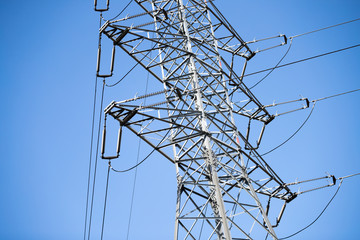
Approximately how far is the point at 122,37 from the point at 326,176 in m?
8.64

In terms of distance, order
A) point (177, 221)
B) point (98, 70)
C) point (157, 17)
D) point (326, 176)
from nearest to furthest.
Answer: point (177, 221)
point (98, 70)
point (326, 176)
point (157, 17)

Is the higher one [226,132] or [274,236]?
[226,132]

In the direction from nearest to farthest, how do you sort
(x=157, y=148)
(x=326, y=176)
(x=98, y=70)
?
(x=157, y=148), (x=98, y=70), (x=326, y=176)

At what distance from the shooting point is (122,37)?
13.5 metres

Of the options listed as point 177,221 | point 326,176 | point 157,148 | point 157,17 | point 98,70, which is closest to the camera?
A: point 177,221

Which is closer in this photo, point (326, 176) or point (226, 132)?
point (226, 132)

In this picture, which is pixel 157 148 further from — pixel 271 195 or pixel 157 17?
pixel 157 17

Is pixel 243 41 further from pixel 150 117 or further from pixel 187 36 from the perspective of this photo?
pixel 150 117

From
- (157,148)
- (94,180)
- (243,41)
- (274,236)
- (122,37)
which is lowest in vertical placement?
(274,236)

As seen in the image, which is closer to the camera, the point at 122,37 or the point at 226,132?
the point at 226,132

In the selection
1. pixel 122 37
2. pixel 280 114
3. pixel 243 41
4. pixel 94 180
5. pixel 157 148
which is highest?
pixel 243 41

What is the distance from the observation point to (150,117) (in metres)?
11.1

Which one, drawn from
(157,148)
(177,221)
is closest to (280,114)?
(157,148)

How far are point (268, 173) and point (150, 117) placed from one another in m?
4.74
